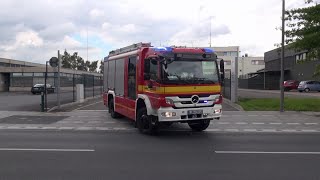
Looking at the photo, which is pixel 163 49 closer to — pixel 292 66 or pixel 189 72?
pixel 189 72

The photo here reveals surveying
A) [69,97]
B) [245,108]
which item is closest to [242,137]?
[245,108]

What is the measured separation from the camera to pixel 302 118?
19562 millimetres

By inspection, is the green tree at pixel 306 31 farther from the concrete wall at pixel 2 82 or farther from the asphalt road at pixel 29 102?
the concrete wall at pixel 2 82

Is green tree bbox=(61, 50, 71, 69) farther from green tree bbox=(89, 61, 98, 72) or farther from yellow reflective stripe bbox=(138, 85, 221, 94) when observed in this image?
yellow reflective stripe bbox=(138, 85, 221, 94)

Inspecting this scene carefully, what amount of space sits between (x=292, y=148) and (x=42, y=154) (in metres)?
5.99

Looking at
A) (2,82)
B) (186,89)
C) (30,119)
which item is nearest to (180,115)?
(186,89)

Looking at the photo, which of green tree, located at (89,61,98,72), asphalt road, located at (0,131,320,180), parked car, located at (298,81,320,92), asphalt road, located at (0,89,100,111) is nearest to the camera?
asphalt road, located at (0,131,320,180)

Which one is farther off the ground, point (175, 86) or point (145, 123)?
point (175, 86)

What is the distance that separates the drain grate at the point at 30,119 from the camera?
18.0 m

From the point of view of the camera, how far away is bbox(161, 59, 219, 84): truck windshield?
42.8 ft

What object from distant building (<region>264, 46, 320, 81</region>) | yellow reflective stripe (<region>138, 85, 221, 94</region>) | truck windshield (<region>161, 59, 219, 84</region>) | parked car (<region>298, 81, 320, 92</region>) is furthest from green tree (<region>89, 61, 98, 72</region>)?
yellow reflective stripe (<region>138, 85, 221, 94</region>)

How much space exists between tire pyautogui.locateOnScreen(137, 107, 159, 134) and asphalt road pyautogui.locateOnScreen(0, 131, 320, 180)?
0.32 metres

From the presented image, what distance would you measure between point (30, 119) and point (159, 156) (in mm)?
10963

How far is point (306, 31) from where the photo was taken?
22344 mm
